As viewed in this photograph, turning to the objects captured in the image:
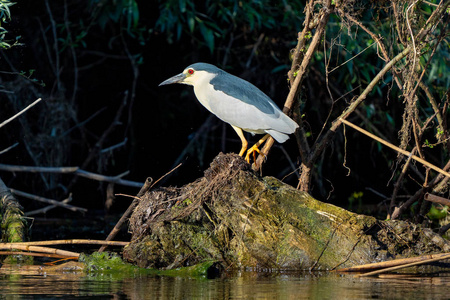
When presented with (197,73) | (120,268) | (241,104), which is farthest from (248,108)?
(120,268)

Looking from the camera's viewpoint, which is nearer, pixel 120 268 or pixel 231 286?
pixel 231 286

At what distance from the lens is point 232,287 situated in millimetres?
3639

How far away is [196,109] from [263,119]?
11.4 feet

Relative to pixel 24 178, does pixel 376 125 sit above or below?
above

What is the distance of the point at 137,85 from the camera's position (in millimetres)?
8547

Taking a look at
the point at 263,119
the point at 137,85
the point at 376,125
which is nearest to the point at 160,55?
the point at 137,85

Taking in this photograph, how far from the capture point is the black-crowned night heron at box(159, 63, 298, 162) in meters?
5.11

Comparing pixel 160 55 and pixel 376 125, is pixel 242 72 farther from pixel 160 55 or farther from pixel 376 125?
pixel 376 125

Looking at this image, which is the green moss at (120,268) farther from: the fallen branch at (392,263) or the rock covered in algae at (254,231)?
the fallen branch at (392,263)

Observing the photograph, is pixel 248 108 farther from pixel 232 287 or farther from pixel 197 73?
pixel 232 287

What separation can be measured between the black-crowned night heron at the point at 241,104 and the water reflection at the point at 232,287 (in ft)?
4.48

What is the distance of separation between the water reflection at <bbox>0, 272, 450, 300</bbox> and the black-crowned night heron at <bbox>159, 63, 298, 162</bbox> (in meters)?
1.37

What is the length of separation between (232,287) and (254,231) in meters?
0.85

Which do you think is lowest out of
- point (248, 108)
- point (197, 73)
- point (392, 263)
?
point (392, 263)
